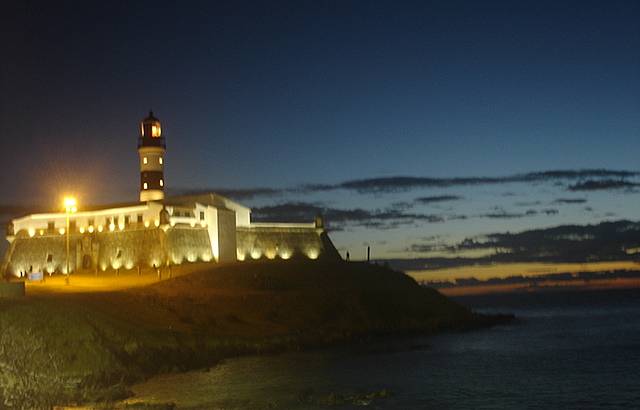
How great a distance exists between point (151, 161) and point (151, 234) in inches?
359

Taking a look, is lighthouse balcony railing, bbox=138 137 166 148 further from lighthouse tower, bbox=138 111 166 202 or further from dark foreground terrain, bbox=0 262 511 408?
dark foreground terrain, bbox=0 262 511 408

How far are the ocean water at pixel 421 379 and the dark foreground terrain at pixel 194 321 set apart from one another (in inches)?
84.6

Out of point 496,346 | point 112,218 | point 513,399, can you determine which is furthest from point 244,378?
point 112,218

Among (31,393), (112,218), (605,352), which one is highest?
(112,218)

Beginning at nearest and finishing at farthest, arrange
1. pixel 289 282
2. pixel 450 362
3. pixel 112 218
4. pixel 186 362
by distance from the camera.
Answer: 1. pixel 186 362
2. pixel 450 362
3. pixel 289 282
4. pixel 112 218

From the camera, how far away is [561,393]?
122 feet

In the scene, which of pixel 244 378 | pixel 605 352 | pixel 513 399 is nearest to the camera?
pixel 513 399

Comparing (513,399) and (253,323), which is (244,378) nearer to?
(513,399)

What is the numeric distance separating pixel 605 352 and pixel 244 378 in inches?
1104

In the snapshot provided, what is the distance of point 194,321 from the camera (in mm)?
52656

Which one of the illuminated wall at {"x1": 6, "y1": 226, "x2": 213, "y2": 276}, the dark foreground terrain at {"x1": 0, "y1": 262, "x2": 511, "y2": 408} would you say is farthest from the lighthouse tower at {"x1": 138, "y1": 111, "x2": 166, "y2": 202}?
the dark foreground terrain at {"x1": 0, "y1": 262, "x2": 511, "y2": 408}

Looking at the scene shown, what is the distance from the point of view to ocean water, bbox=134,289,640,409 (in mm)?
33750

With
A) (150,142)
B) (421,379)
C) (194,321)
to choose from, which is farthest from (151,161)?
(421,379)

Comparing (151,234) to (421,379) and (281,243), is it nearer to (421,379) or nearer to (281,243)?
(281,243)
